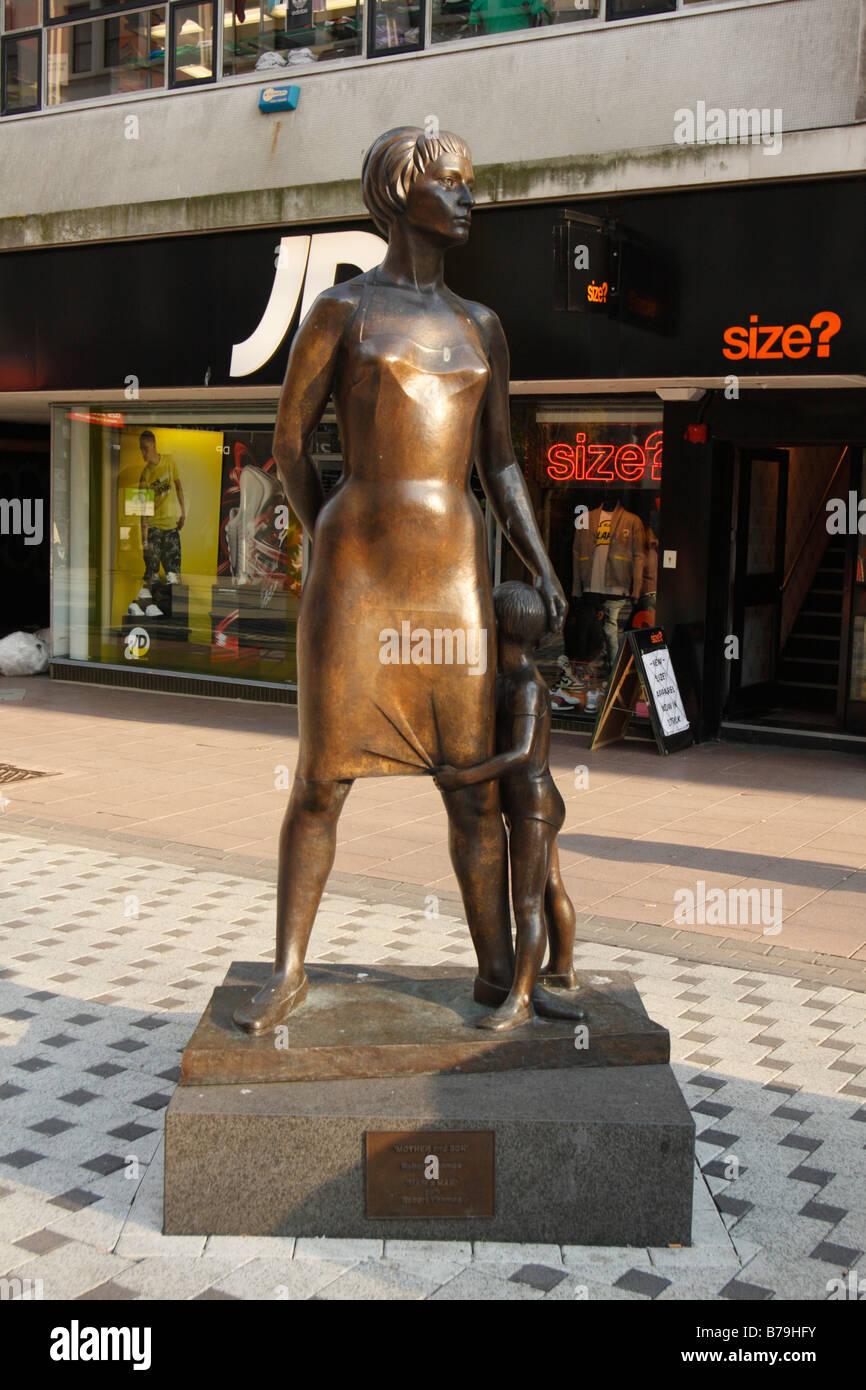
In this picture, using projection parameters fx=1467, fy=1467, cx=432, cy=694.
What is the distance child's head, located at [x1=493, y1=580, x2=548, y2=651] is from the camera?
4270mm

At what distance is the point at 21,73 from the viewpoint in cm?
1507

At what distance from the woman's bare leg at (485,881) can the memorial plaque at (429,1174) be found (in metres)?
0.62

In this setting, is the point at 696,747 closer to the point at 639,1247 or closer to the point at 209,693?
the point at 209,693

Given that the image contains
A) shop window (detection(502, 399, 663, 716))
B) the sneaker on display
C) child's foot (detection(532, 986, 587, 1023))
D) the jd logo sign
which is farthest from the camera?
the sneaker on display

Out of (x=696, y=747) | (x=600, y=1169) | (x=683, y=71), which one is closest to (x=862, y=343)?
(x=683, y=71)

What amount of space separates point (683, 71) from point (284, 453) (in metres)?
7.78

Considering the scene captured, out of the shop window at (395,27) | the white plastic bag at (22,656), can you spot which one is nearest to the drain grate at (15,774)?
the white plastic bag at (22,656)

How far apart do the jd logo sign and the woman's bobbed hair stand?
756 centimetres

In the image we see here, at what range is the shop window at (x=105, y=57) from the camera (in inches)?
547

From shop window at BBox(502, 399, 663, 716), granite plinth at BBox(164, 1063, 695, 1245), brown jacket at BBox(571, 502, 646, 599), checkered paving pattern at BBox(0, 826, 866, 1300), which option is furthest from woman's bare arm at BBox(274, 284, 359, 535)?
brown jacket at BBox(571, 502, 646, 599)


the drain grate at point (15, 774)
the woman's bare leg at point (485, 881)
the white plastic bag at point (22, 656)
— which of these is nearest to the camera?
the woman's bare leg at point (485, 881)

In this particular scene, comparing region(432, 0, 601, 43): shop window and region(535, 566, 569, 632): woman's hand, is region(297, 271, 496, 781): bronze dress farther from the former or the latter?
region(432, 0, 601, 43): shop window

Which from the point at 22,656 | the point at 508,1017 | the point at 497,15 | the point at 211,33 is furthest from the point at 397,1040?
the point at 22,656

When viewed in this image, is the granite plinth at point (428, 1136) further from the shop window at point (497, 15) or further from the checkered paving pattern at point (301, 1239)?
the shop window at point (497, 15)
